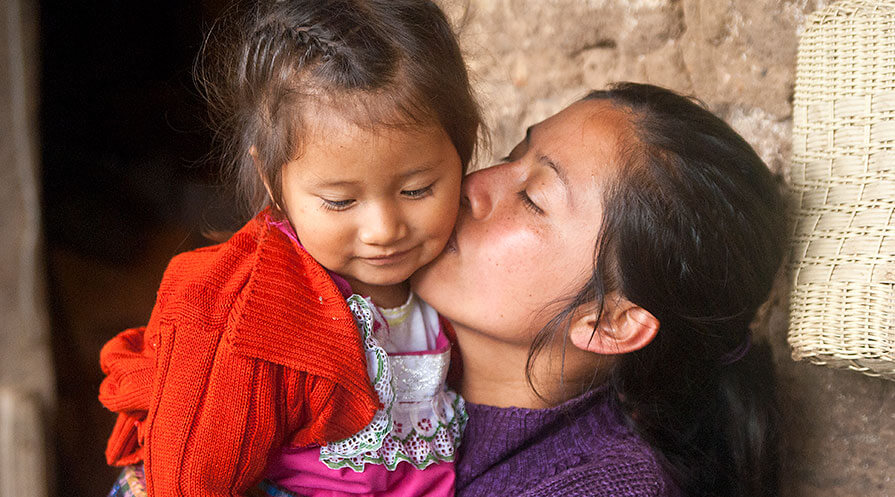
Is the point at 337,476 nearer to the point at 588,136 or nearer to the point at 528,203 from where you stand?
the point at 528,203

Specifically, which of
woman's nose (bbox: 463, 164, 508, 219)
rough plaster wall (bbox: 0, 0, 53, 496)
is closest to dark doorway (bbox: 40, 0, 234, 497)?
rough plaster wall (bbox: 0, 0, 53, 496)

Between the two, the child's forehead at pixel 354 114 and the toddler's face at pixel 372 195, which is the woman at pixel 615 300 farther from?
the child's forehead at pixel 354 114

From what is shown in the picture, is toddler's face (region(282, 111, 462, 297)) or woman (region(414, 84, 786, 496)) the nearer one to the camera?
toddler's face (region(282, 111, 462, 297))

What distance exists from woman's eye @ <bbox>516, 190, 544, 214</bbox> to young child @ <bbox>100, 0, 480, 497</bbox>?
14cm

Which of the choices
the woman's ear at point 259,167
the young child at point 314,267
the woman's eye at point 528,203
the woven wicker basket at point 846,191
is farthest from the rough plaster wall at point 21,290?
the woven wicker basket at point 846,191

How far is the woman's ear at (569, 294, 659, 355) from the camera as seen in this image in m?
1.46

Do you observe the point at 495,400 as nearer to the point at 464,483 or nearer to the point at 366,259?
the point at 464,483

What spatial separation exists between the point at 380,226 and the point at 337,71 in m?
0.27

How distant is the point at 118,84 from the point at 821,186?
2.61 metres

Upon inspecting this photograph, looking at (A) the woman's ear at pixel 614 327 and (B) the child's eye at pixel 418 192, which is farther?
(A) the woman's ear at pixel 614 327

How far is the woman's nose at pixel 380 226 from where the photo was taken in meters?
1.27

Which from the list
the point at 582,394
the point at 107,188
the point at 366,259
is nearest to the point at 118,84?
the point at 107,188

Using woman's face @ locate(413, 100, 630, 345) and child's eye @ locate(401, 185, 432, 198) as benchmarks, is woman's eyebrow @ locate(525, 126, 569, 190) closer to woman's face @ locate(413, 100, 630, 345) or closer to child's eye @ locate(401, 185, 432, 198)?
woman's face @ locate(413, 100, 630, 345)

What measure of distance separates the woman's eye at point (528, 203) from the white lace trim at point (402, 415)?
0.36m
